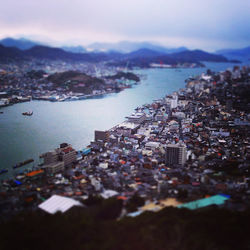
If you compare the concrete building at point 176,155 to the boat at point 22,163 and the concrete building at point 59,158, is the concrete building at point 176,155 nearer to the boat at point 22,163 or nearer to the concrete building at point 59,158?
the concrete building at point 59,158

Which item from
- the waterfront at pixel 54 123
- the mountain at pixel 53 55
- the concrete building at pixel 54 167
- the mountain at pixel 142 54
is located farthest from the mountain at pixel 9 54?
→ the concrete building at pixel 54 167

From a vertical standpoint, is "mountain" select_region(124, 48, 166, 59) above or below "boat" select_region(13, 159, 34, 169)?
above

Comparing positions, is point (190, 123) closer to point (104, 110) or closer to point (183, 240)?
point (104, 110)

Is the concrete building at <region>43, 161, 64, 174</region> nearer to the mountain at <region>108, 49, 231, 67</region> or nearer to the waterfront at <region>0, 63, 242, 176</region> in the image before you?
the waterfront at <region>0, 63, 242, 176</region>

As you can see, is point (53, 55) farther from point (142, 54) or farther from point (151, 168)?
point (151, 168)

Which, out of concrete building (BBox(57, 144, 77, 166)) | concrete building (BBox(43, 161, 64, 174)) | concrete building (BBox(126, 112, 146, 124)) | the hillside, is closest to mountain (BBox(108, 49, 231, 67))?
concrete building (BBox(126, 112, 146, 124))

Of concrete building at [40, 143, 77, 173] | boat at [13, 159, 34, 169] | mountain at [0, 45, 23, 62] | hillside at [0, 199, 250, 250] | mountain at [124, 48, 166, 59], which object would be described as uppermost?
mountain at [124, 48, 166, 59]

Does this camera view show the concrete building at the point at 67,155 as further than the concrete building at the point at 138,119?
No

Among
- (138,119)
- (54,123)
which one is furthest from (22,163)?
(138,119)
